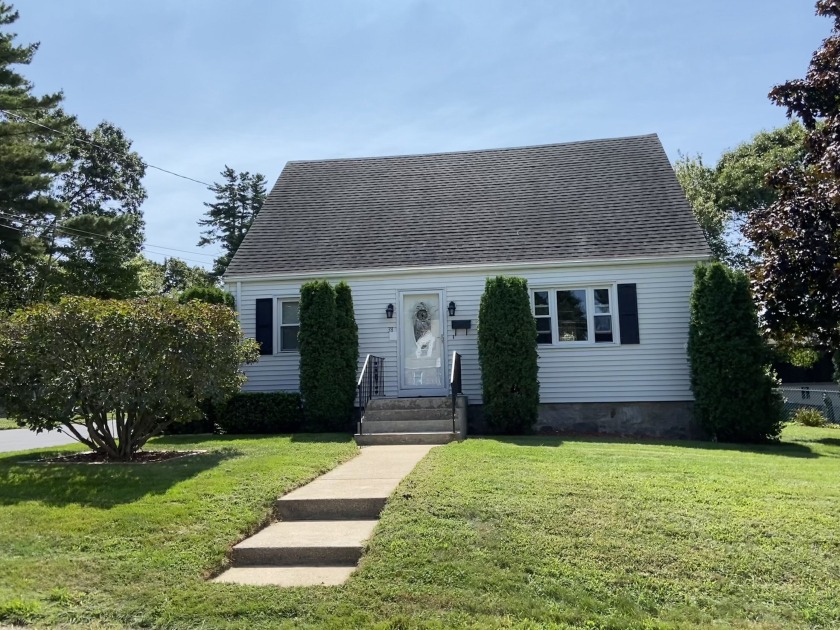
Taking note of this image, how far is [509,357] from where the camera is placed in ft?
40.7

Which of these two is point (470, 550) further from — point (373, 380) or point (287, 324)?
point (287, 324)

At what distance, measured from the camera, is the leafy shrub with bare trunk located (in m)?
8.53

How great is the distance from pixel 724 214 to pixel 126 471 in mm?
30264

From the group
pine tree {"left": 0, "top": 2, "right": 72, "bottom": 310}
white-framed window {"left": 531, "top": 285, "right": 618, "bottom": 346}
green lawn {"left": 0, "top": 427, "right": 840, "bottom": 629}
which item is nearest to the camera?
green lawn {"left": 0, "top": 427, "right": 840, "bottom": 629}

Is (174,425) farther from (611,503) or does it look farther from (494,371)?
(611,503)

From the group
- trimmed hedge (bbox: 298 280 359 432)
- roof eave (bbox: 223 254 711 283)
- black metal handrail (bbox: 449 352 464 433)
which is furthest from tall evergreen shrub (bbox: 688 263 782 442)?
trimmed hedge (bbox: 298 280 359 432)

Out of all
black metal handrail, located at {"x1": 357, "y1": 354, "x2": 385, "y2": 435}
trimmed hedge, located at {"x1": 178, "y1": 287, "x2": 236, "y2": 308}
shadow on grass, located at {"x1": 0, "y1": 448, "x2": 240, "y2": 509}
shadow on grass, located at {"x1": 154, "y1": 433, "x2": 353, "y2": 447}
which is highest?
trimmed hedge, located at {"x1": 178, "y1": 287, "x2": 236, "y2": 308}

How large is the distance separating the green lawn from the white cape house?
5757 millimetres

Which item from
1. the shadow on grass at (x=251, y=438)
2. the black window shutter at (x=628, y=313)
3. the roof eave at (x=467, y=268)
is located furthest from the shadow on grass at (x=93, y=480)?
the black window shutter at (x=628, y=313)

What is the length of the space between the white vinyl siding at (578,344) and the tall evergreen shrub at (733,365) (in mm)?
1132

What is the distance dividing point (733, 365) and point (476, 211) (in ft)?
21.8

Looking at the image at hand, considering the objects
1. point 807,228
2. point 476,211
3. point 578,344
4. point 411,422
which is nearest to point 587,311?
point 578,344

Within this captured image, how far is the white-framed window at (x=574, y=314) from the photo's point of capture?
13.8m

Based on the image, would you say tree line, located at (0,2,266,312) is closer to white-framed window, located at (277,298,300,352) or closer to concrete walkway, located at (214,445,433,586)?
white-framed window, located at (277,298,300,352)
